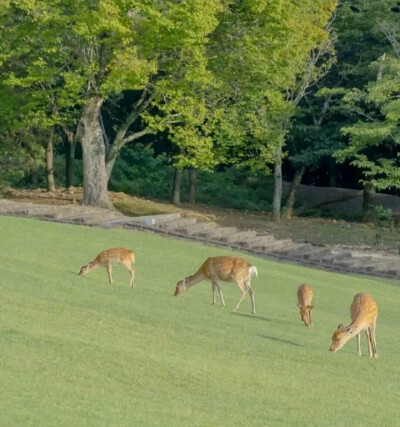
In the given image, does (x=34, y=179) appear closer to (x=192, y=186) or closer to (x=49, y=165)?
(x=49, y=165)

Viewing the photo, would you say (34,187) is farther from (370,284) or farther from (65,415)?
(65,415)

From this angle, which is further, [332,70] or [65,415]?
[332,70]

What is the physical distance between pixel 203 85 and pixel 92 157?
4534 mm

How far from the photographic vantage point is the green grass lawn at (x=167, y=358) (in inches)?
439

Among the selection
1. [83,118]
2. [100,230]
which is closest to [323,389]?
[100,230]

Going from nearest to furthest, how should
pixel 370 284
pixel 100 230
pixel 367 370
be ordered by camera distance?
1. pixel 367 370
2. pixel 370 284
3. pixel 100 230

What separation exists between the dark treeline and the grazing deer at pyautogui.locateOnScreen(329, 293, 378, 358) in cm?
2288

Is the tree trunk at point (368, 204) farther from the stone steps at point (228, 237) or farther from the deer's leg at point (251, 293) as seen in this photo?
the deer's leg at point (251, 293)

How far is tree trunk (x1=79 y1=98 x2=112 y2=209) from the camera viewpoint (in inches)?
1609

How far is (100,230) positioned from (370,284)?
6989 millimetres

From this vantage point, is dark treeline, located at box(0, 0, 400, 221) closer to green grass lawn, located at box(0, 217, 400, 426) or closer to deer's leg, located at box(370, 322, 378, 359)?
green grass lawn, located at box(0, 217, 400, 426)

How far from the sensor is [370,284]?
2822 centimetres

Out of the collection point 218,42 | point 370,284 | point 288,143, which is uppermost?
point 218,42

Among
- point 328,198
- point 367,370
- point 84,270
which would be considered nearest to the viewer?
point 367,370
